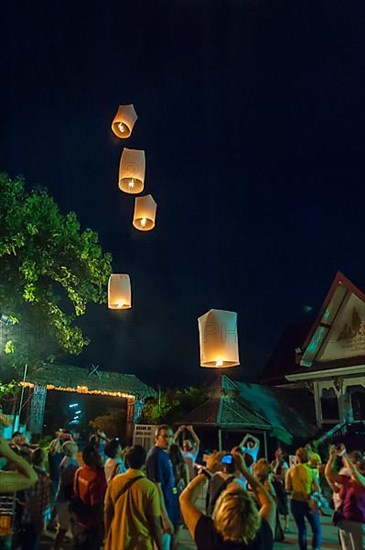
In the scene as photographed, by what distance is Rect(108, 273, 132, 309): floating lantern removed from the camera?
10.8 metres

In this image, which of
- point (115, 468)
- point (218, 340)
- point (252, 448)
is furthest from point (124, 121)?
point (252, 448)

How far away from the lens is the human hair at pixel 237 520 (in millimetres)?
2453

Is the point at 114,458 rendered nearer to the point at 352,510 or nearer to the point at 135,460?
the point at 135,460

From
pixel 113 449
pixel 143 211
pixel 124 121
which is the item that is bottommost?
pixel 113 449

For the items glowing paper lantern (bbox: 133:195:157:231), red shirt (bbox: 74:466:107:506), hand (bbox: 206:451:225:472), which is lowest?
red shirt (bbox: 74:466:107:506)

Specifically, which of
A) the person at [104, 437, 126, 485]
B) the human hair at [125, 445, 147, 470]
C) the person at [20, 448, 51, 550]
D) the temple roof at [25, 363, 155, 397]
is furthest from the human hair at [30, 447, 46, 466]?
the temple roof at [25, 363, 155, 397]

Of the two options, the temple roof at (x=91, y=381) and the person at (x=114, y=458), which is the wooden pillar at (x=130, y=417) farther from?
the person at (x=114, y=458)

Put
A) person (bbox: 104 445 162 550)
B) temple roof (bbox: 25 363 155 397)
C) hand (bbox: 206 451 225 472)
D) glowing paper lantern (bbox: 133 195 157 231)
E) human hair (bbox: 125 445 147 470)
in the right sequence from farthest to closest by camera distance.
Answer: temple roof (bbox: 25 363 155 397) → glowing paper lantern (bbox: 133 195 157 231) → hand (bbox: 206 451 225 472) → human hair (bbox: 125 445 147 470) → person (bbox: 104 445 162 550)

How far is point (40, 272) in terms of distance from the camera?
1282 centimetres

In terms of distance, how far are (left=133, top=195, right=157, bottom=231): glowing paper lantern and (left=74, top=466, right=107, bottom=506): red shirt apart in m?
6.10

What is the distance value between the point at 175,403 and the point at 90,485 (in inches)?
599

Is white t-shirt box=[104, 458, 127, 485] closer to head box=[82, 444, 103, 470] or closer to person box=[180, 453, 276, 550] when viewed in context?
head box=[82, 444, 103, 470]

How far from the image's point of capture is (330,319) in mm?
17391

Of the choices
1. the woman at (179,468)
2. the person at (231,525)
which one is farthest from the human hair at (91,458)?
the person at (231,525)
